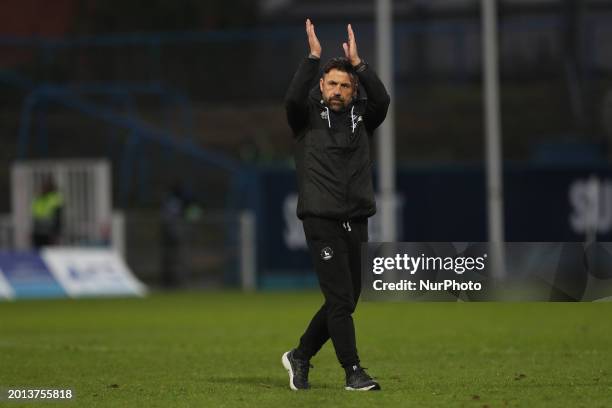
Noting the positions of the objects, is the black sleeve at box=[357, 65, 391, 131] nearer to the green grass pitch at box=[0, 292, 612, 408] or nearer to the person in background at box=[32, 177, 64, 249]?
the green grass pitch at box=[0, 292, 612, 408]

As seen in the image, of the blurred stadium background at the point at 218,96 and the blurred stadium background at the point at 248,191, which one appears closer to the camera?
the blurred stadium background at the point at 248,191

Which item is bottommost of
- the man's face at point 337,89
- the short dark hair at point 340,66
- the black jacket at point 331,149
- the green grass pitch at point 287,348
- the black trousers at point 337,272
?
the green grass pitch at point 287,348

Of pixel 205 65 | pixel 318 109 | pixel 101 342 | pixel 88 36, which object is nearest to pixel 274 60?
pixel 205 65

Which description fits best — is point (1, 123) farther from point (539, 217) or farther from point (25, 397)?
point (25, 397)

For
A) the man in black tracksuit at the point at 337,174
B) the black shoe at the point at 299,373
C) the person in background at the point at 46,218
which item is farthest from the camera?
the person in background at the point at 46,218

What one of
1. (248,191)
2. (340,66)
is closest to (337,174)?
(340,66)

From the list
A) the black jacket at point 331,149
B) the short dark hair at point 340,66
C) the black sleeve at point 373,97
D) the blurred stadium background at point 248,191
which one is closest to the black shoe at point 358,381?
the blurred stadium background at point 248,191

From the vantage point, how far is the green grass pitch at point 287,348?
10.2 metres

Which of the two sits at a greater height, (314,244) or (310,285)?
(314,244)

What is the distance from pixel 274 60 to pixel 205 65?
161cm

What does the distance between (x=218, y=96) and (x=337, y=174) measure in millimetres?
25311

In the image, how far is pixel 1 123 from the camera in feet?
117

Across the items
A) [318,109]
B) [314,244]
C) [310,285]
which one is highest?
[318,109]

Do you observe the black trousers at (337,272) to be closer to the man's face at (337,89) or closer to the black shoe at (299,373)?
the black shoe at (299,373)
